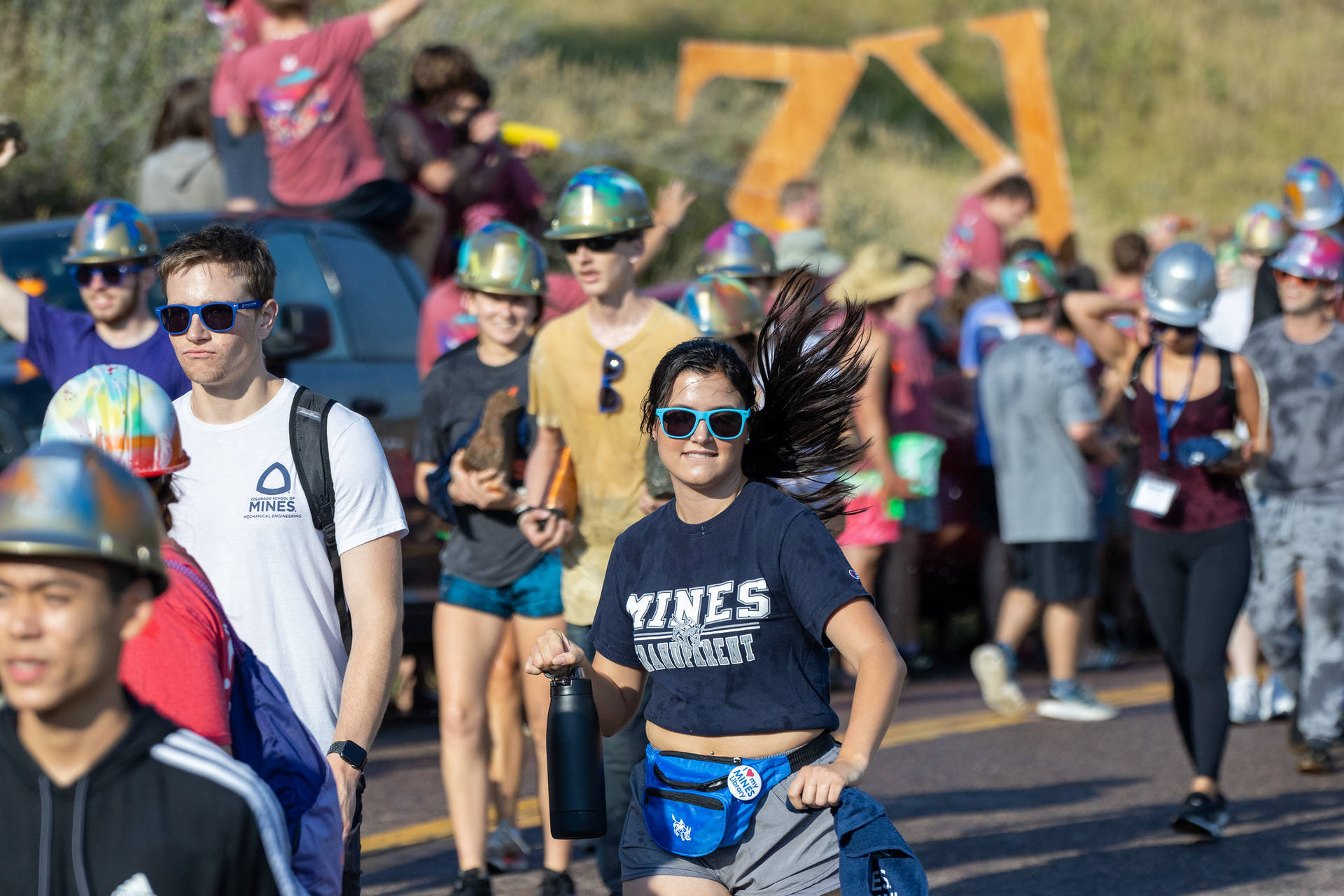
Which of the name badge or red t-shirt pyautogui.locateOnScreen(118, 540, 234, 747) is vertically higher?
red t-shirt pyautogui.locateOnScreen(118, 540, 234, 747)

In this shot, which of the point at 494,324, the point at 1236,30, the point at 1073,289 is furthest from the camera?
Answer: the point at 1236,30

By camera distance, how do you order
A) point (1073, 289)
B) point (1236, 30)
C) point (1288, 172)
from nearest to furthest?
point (1288, 172)
point (1073, 289)
point (1236, 30)

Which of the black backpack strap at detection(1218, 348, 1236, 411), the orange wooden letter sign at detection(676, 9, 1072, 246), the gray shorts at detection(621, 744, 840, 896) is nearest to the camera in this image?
the gray shorts at detection(621, 744, 840, 896)

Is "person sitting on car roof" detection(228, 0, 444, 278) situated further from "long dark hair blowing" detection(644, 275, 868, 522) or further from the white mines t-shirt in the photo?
the white mines t-shirt

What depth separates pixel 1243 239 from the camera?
32.7 feet

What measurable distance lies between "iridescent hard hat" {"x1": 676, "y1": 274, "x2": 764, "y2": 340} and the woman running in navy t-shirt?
1969 mm

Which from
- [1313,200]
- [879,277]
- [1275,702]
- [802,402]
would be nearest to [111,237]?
[802,402]

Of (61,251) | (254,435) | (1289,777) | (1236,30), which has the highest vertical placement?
(1236,30)

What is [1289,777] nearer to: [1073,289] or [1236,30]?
[1073,289]

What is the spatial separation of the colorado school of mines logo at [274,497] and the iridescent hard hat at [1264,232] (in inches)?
287

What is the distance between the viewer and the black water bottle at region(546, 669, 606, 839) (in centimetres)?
376

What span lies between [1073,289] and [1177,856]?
6.16 metres

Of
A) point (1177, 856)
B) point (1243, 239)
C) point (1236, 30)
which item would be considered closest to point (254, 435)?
point (1177, 856)

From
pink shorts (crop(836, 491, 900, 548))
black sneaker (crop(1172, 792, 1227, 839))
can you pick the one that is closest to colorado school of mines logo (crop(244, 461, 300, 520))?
black sneaker (crop(1172, 792, 1227, 839))
